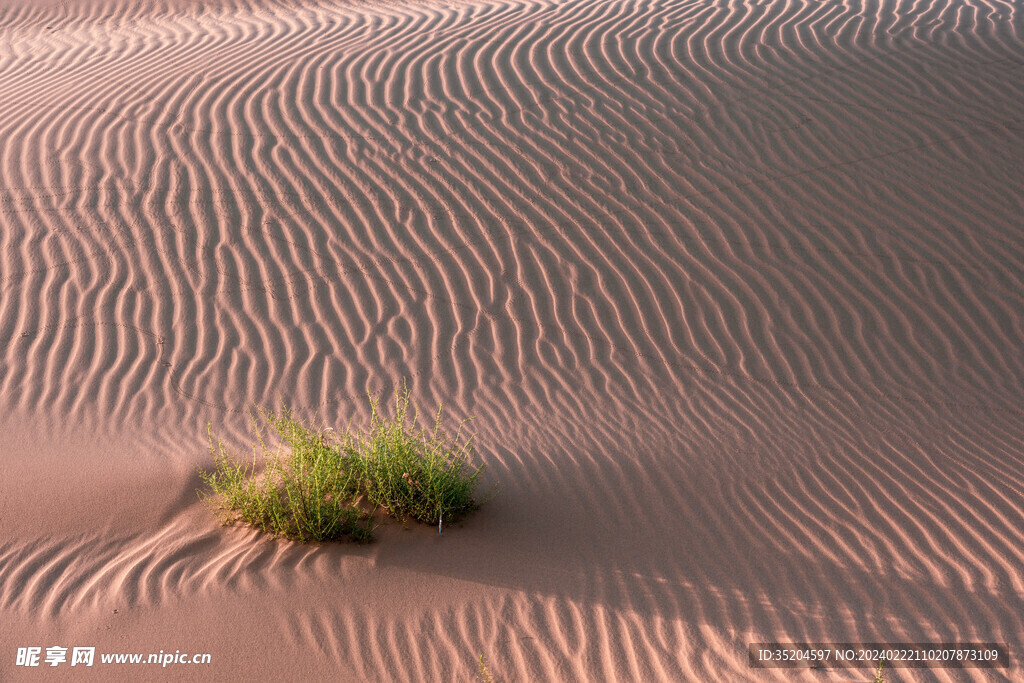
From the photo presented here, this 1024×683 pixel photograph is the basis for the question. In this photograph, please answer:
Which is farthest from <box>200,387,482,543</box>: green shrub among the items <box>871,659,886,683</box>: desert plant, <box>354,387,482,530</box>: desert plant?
<box>871,659,886,683</box>: desert plant

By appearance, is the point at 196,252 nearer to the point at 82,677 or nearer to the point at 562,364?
the point at 562,364

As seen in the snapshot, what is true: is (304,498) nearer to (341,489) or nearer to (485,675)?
(341,489)

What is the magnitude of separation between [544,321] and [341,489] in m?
2.51

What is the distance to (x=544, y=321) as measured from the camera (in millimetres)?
6051

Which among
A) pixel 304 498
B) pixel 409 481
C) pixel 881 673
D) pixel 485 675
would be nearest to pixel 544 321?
pixel 409 481

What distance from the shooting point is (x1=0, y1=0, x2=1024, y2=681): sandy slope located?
3637mm

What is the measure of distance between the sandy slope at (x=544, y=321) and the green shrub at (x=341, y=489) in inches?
4.8

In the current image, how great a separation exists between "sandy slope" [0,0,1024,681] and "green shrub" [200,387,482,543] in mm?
123

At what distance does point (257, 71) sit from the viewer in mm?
8680

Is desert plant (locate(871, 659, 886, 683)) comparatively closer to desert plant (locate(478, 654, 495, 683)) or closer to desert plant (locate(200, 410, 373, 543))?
desert plant (locate(478, 654, 495, 683))

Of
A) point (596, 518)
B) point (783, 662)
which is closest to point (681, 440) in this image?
point (596, 518)

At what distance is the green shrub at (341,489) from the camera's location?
151 inches

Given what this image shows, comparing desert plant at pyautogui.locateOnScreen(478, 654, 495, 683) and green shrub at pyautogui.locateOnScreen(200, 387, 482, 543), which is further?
green shrub at pyautogui.locateOnScreen(200, 387, 482, 543)

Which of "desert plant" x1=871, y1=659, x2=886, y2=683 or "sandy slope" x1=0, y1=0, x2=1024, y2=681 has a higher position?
"sandy slope" x1=0, y1=0, x2=1024, y2=681
